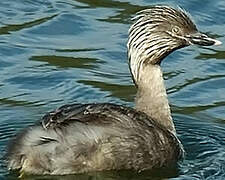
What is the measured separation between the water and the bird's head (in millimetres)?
990

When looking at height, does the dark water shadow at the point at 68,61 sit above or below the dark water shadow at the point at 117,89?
above

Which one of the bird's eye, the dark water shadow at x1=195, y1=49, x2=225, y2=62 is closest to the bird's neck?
the bird's eye

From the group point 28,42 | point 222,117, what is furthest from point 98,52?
point 222,117

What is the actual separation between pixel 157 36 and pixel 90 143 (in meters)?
1.67

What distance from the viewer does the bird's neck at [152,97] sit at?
13.5 m

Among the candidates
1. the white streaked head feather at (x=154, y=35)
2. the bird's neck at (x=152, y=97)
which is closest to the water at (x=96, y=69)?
the bird's neck at (x=152, y=97)

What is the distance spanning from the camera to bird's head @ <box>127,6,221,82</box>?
1348 cm

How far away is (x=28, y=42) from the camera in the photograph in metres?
16.8

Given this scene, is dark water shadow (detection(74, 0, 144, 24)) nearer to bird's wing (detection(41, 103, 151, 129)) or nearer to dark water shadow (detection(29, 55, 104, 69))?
dark water shadow (detection(29, 55, 104, 69))

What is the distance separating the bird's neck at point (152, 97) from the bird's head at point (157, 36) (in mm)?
69

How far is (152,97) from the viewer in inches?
533

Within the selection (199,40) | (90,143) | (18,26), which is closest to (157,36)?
(199,40)

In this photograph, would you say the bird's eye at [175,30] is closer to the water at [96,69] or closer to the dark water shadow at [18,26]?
the water at [96,69]

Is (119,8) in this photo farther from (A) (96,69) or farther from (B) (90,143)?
(B) (90,143)
